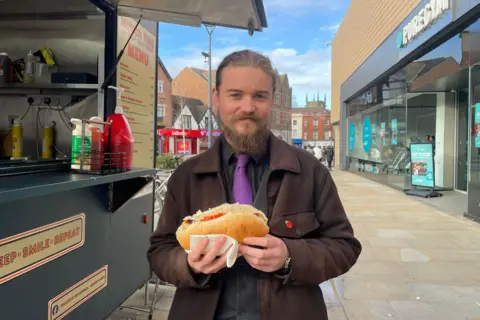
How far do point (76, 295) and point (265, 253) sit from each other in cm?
163

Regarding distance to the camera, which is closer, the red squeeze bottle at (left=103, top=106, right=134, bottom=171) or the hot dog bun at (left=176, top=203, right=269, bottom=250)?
the hot dog bun at (left=176, top=203, right=269, bottom=250)

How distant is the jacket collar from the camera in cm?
159

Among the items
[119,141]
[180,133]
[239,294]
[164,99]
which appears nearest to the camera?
[239,294]

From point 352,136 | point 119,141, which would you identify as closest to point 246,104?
point 119,141

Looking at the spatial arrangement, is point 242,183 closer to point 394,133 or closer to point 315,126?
point 394,133

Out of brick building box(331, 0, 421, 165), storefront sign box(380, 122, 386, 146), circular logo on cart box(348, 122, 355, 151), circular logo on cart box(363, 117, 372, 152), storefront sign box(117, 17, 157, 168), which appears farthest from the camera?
circular logo on cart box(348, 122, 355, 151)

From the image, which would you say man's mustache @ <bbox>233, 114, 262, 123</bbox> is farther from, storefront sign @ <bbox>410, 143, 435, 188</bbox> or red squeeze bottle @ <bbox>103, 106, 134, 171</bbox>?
storefront sign @ <bbox>410, 143, 435, 188</bbox>

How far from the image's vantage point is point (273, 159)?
5.32 feet

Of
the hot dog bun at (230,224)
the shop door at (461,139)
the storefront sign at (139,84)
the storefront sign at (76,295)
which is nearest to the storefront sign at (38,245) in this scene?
the storefront sign at (76,295)

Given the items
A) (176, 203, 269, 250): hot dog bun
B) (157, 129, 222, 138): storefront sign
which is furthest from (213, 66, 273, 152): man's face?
(157, 129, 222, 138): storefront sign

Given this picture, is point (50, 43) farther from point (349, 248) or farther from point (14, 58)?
point (349, 248)

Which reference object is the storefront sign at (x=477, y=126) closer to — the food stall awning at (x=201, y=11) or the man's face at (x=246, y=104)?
the food stall awning at (x=201, y=11)

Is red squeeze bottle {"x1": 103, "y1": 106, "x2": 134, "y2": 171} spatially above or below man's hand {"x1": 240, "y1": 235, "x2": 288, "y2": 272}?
→ above

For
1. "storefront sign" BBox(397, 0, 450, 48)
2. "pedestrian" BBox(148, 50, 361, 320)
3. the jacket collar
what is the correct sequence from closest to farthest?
"pedestrian" BBox(148, 50, 361, 320)
the jacket collar
"storefront sign" BBox(397, 0, 450, 48)
